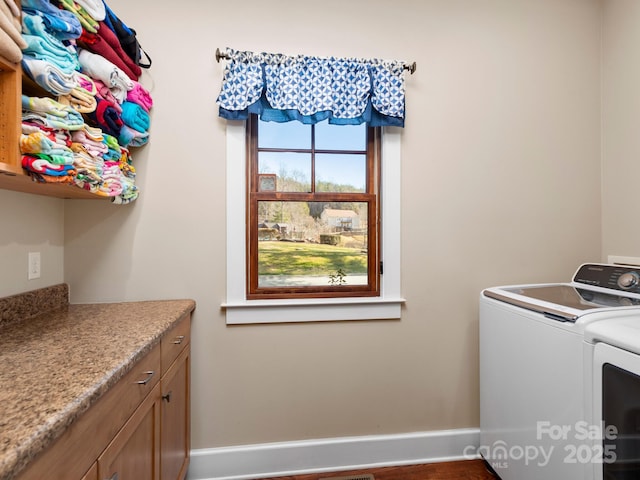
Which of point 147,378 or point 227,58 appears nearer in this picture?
point 147,378

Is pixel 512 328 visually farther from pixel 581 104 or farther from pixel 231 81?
pixel 231 81

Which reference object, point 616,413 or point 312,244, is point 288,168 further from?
point 616,413

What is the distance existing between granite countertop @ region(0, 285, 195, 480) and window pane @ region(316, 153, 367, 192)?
3.22 feet

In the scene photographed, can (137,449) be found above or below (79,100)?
below

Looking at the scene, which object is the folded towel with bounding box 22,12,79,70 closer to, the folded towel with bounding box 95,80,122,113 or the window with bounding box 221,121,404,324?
the folded towel with bounding box 95,80,122,113

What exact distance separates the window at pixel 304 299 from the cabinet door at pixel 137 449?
0.59 metres

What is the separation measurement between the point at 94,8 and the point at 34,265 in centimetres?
106

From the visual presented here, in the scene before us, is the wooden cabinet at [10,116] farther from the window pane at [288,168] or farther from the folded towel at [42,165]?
the window pane at [288,168]

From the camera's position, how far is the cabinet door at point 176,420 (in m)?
1.20

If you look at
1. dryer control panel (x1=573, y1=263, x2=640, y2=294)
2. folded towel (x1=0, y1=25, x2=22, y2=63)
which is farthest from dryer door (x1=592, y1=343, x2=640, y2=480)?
folded towel (x1=0, y1=25, x2=22, y2=63)

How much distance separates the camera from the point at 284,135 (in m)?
1.73

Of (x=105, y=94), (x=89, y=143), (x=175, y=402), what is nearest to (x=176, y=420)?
(x=175, y=402)

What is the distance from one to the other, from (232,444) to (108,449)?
1031mm

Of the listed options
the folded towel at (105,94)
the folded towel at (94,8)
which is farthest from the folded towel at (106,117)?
the folded towel at (94,8)
